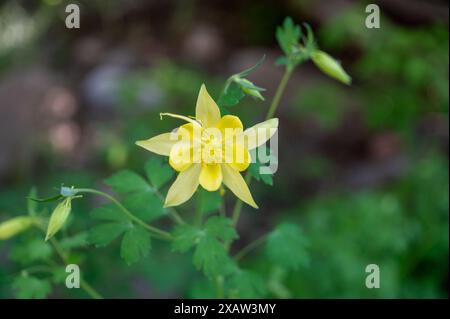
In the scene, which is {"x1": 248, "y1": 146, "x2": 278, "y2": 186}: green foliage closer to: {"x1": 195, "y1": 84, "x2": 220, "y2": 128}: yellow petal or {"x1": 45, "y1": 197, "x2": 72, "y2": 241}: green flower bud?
{"x1": 195, "y1": 84, "x2": 220, "y2": 128}: yellow petal

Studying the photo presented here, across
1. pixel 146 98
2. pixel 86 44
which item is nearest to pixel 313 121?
pixel 146 98

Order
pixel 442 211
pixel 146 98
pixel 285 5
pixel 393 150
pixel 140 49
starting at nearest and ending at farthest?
1. pixel 442 211
2. pixel 146 98
3. pixel 393 150
4. pixel 285 5
5. pixel 140 49

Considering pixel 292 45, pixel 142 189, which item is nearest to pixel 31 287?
pixel 142 189

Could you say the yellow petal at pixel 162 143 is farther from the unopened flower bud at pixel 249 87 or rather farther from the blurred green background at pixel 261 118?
the blurred green background at pixel 261 118

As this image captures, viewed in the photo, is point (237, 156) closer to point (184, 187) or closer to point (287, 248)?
point (184, 187)

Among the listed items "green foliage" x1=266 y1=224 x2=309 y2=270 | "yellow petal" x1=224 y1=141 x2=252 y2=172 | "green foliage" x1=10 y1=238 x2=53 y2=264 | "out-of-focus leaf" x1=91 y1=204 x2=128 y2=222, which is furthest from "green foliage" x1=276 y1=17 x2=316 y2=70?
"green foliage" x1=10 y1=238 x2=53 y2=264

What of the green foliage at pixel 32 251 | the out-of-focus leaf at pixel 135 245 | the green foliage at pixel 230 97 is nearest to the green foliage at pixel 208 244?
the out-of-focus leaf at pixel 135 245
